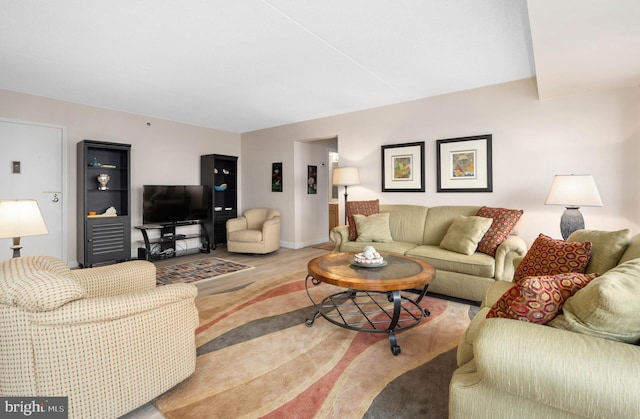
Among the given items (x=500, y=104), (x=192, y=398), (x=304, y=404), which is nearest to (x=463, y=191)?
(x=500, y=104)

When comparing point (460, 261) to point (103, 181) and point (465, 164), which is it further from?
point (103, 181)

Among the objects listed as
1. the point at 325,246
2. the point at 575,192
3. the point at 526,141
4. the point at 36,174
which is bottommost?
the point at 325,246

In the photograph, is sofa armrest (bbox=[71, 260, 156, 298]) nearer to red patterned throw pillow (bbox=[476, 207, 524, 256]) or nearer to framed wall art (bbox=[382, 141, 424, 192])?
red patterned throw pillow (bbox=[476, 207, 524, 256])

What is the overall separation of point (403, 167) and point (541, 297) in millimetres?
3715

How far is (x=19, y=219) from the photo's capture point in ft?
6.15

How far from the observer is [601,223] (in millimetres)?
3359

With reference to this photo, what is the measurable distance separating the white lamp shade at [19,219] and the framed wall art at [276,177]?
4.55 metres

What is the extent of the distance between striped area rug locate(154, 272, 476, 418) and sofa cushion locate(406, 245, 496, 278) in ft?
1.32

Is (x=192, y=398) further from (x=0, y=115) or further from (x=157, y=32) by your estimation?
(x=0, y=115)

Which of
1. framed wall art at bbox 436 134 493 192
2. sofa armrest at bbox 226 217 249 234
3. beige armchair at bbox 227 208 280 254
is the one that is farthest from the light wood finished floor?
framed wall art at bbox 436 134 493 192

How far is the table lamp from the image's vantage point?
2930mm

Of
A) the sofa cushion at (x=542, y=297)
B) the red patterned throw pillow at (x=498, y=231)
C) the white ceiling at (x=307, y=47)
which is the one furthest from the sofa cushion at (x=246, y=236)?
the sofa cushion at (x=542, y=297)

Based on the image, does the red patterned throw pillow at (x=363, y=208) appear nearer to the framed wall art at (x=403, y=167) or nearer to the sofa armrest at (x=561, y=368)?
the framed wall art at (x=403, y=167)

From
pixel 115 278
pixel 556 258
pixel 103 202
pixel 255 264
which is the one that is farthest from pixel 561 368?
pixel 103 202
